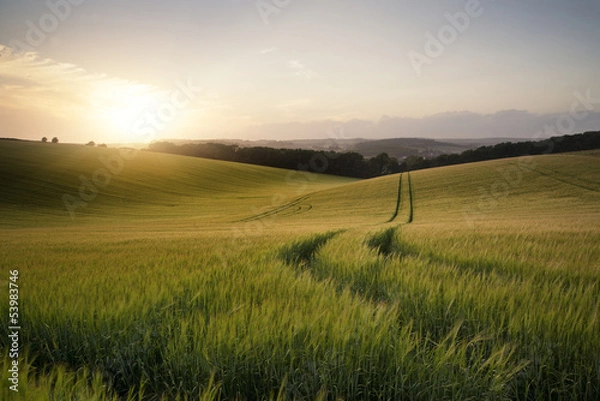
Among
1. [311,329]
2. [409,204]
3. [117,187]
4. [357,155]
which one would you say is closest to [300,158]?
[357,155]

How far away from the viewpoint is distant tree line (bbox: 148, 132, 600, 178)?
258 ft

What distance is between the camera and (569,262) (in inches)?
177

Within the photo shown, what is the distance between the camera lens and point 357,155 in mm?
94125

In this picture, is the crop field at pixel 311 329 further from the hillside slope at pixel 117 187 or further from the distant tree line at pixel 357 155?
the distant tree line at pixel 357 155

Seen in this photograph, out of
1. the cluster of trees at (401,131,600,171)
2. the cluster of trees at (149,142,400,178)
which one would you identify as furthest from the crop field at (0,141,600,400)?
the cluster of trees at (149,142,400,178)

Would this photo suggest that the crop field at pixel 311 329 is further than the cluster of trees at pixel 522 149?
No

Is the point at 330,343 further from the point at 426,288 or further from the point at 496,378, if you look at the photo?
the point at 426,288

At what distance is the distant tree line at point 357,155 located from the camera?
78.5m

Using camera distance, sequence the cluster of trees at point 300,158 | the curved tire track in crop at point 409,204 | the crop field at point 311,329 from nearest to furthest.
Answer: the crop field at point 311,329 < the curved tire track in crop at point 409,204 < the cluster of trees at point 300,158

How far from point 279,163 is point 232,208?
57372 mm

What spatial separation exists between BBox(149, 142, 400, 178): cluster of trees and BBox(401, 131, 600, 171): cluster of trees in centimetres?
979

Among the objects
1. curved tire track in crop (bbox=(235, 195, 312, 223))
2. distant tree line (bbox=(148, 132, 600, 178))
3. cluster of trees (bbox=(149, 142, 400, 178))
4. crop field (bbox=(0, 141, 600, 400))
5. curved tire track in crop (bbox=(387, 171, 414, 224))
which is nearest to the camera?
crop field (bbox=(0, 141, 600, 400))

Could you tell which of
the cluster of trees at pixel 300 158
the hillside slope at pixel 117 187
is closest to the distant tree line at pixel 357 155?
the cluster of trees at pixel 300 158

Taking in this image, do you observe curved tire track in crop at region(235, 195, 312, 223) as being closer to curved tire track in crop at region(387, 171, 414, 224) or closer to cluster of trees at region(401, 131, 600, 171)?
curved tire track in crop at region(387, 171, 414, 224)
